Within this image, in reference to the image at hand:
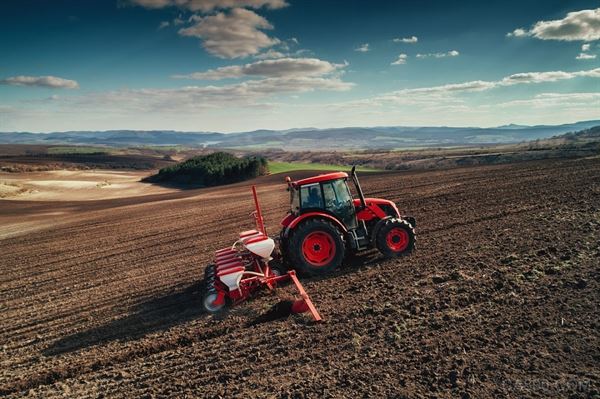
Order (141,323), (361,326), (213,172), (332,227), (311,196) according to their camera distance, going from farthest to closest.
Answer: (213,172) < (311,196) < (332,227) < (141,323) < (361,326)

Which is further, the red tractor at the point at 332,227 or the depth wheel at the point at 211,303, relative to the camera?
the red tractor at the point at 332,227

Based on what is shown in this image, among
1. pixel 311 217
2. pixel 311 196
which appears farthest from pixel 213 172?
pixel 311 217

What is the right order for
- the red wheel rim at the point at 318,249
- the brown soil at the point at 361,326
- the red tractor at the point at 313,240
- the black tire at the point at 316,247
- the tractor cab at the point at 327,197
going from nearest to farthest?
the brown soil at the point at 361,326
the red tractor at the point at 313,240
the black tire at the point at 316,247
the red wheel rim at the point at 318,249
the tractor cab at the point at 327,197

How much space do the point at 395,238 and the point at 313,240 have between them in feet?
6.26

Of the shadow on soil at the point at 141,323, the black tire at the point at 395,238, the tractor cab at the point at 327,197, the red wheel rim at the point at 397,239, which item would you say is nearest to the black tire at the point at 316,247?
the tractor cab at the point at 327,197

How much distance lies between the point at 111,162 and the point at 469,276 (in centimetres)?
8607

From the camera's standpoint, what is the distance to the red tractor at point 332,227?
25.0 ft

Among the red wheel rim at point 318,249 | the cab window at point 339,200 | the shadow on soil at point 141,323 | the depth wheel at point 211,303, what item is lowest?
the shadow on soil at point 141,323

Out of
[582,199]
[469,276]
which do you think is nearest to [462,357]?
[469,276]

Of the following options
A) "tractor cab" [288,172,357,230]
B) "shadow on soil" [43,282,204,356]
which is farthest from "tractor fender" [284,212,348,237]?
"shadow on soil" [43,282,204,356]

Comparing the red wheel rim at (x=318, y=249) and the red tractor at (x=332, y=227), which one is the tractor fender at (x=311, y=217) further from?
the red wheel rim at (x=318, y=249)

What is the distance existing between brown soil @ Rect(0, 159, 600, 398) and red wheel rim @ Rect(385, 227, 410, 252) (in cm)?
30

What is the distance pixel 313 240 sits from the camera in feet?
25.4

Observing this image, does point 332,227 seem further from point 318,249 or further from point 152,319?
point 152,319
